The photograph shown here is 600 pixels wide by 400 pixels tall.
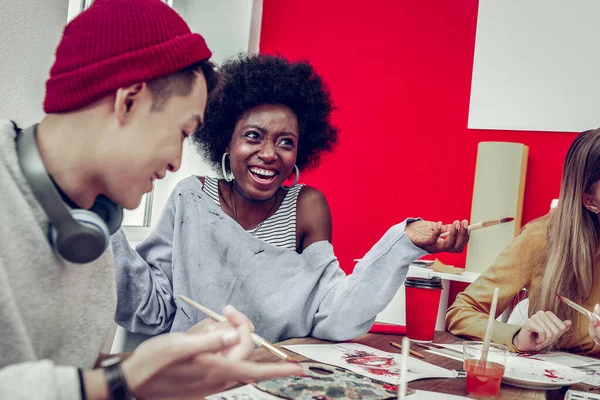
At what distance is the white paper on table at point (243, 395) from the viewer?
0.96 metres

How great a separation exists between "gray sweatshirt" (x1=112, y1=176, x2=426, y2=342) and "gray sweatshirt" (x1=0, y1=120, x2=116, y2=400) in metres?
0.60

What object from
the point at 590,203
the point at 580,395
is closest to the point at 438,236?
the point at 580,395

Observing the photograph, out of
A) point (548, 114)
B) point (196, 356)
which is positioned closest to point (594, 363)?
point (196, 356)

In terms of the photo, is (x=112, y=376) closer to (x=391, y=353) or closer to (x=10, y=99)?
(x=391, y=353)

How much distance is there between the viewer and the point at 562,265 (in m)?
1.94

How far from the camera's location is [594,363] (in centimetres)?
158

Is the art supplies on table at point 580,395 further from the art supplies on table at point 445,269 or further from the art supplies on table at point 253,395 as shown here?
the art supplies on table at point 445,269

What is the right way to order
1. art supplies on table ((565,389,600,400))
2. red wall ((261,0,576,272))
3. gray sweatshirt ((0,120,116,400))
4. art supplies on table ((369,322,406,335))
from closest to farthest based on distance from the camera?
gray sweatshirt ((0,120,116,400)) → art supplies on table ((565,389,600,400)) → art supplies on table ((369,322,406,335)) → red wall ((261,0,576,272))

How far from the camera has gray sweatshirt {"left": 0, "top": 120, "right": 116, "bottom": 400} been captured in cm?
68

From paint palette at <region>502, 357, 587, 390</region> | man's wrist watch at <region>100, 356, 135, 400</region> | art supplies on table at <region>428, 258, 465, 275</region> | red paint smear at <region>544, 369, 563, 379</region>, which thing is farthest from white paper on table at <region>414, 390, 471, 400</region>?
art supplies on table at <region>428, 258, 465, 275</region>

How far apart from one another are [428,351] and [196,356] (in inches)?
34.6

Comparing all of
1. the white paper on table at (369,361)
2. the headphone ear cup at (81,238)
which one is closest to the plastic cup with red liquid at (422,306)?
the white paper on table at (369,361)

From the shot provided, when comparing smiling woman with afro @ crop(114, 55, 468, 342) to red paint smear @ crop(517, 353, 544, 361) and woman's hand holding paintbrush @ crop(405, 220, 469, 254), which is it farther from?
red paint smear @ crop(517, 353, 544, 361)

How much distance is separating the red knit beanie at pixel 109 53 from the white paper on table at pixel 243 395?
505 mm
